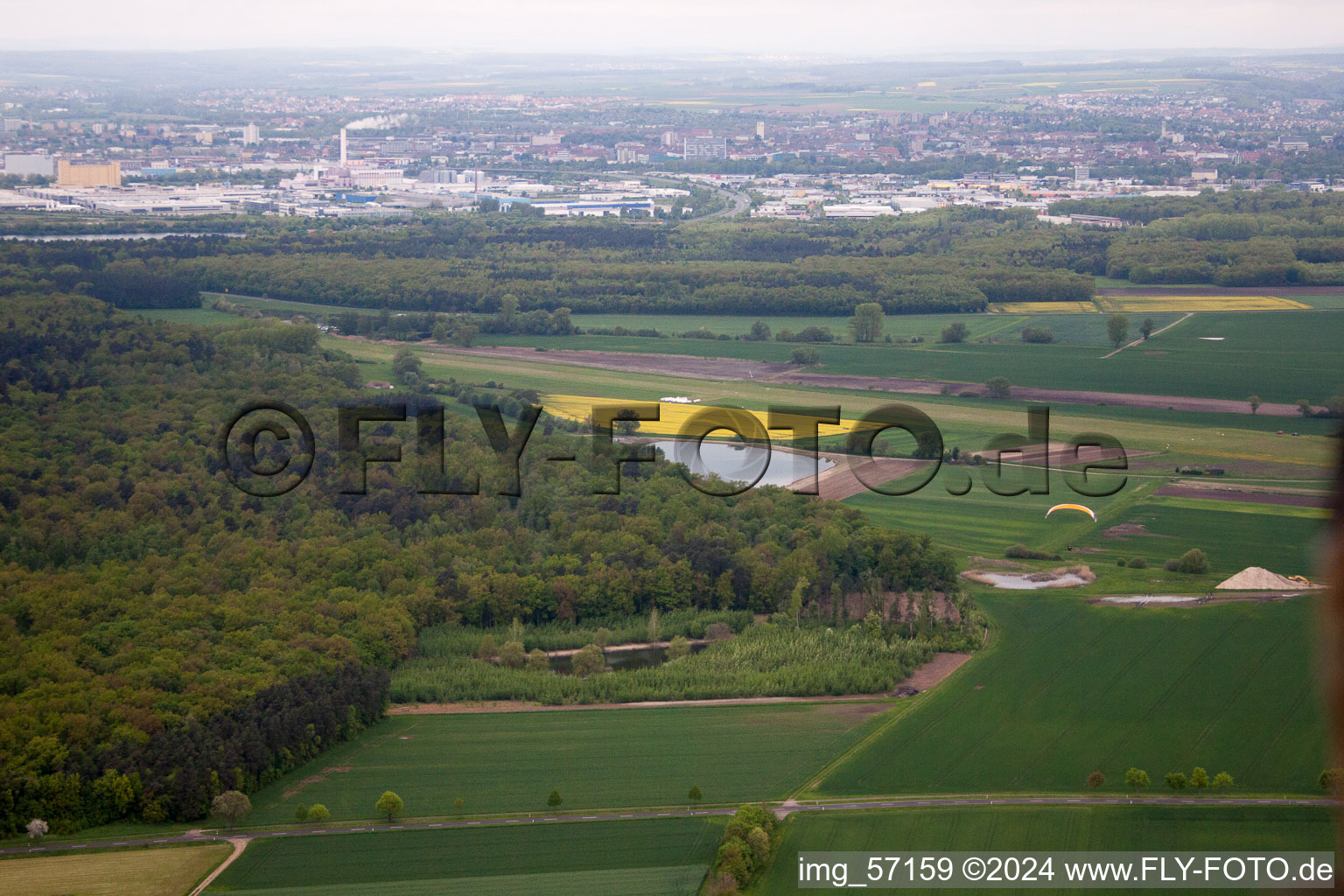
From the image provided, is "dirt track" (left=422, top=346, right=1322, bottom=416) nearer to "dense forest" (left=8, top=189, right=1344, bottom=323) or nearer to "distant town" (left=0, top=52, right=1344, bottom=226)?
"dense forest" (left=8, top=189, right=1344, bottom=323)

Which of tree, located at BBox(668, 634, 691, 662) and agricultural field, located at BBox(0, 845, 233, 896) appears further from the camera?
tree, located at BBox(668, 634, 691, 662)

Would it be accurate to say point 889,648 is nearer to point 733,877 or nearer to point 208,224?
point 733,877

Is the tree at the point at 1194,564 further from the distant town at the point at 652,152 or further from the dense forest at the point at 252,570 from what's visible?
the distant town at the point at 652,152

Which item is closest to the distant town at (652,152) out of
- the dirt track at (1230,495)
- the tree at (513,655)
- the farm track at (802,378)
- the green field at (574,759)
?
the farm track at (802,378)

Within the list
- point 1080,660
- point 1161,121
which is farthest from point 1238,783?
point 1161,121

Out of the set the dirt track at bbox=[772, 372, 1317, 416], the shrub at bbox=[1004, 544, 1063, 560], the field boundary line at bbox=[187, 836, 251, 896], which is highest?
the dirt track at bbox=[772, 372, 1317, 416]

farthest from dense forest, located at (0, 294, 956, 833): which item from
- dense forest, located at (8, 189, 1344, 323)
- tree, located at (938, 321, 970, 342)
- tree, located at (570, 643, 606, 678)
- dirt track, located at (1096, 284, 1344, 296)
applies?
dirt track, located at (1096, 284, 1344, 296)
